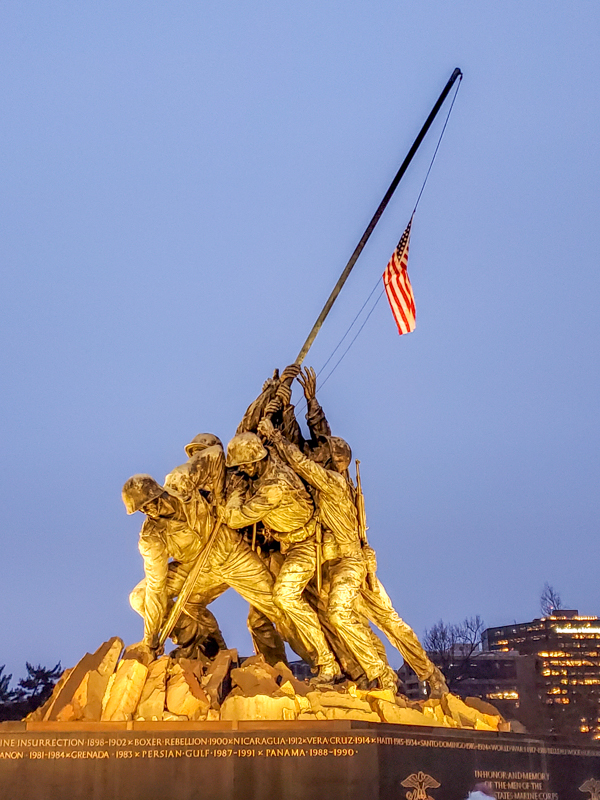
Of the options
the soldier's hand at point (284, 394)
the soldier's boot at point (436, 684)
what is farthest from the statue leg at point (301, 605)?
the soldier's hand at point (284, 394)

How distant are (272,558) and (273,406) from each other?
2094 mm

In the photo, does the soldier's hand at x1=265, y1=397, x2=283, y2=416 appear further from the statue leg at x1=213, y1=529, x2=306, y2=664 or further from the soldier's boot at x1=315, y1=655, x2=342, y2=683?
the soldier's boot at x1=315, y1=655, x2=342, y2=683

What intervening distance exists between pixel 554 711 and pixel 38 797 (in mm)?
32277

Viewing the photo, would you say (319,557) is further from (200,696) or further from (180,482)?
(200,696)

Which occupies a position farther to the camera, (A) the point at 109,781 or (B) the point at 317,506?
(B) the point at 317,506

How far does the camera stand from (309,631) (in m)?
11.3

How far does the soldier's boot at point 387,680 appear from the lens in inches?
437

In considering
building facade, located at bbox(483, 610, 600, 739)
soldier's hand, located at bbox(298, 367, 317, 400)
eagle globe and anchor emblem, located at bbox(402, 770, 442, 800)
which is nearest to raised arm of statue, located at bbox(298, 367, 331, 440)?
soldier's hand, located at bbox(298, 367, 317, 400)

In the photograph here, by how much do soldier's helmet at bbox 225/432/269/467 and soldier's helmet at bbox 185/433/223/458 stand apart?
34 centimetres

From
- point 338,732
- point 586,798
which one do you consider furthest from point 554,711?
point 338,732

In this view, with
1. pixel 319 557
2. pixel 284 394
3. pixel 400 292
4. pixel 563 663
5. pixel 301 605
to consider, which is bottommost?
pixel 301 605

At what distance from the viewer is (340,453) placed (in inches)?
486

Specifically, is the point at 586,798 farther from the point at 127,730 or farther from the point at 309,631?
the point at 127,730

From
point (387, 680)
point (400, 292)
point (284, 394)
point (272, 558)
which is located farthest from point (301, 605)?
point (400, 292)
